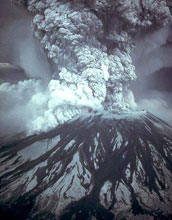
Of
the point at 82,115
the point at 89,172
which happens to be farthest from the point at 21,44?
the point at 89,172

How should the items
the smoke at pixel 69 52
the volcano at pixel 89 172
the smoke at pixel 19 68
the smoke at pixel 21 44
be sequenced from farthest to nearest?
the smoke at pixel 21 44, the smoke at pixel 19 68, the smoke at pixel 69 52, the volcano at pixel 89 172

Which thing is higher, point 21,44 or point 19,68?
point 21,44

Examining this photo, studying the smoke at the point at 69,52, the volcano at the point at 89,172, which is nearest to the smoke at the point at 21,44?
the smoke at the point at 69,52

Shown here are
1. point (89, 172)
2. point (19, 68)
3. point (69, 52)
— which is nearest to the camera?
point (89, 172)

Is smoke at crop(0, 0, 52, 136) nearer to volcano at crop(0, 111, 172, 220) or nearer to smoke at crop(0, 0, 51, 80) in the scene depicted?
smoke at crop(0, 0, 51, 80)

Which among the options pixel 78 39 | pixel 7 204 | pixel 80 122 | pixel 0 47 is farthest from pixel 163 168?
pixel 0 47

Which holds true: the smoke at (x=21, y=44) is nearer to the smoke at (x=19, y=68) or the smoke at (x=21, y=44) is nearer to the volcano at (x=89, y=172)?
the smoke at (x=19, y=68)

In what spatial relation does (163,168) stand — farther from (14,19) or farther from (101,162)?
(14,19)

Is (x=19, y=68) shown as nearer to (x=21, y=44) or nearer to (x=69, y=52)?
(x=21, y=44)

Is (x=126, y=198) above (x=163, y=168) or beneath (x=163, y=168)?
beneath
